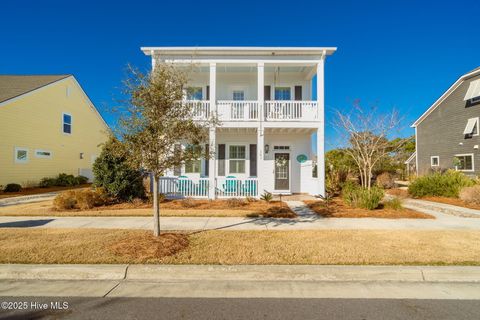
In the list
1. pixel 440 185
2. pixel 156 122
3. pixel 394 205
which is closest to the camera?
pixel 156 122

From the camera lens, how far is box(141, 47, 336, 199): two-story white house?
11273 mm

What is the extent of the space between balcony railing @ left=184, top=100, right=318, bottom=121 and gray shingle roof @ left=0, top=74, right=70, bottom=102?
13050 millimetres

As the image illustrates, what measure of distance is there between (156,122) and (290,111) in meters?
8.37

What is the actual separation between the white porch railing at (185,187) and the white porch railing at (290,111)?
14.9ft

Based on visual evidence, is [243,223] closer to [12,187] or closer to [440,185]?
[440,185]

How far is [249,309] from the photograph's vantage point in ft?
9.78

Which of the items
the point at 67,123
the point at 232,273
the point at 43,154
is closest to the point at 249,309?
the point at 232,273

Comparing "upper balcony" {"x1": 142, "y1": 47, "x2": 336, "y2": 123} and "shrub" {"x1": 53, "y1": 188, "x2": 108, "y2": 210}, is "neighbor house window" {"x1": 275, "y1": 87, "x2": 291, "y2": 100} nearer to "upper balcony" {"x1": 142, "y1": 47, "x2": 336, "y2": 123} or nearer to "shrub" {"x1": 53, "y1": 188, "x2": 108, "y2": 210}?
"upper balcony" {"x1": 142, "y1": 47, "x2": 336, "y2": 123}

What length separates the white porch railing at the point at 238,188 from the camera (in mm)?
11273

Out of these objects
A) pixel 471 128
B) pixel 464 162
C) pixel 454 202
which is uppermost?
pixel 471 128

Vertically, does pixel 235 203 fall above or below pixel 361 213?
above

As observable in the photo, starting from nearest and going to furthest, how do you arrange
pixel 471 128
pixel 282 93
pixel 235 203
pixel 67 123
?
pixel 235 203
pixel 282 93
pixel 471 128
pixel 67 123

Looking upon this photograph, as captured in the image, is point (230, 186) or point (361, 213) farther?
point (230, 186)

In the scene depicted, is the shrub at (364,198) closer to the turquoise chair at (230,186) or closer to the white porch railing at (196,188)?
the white porch railing at (196,188)
